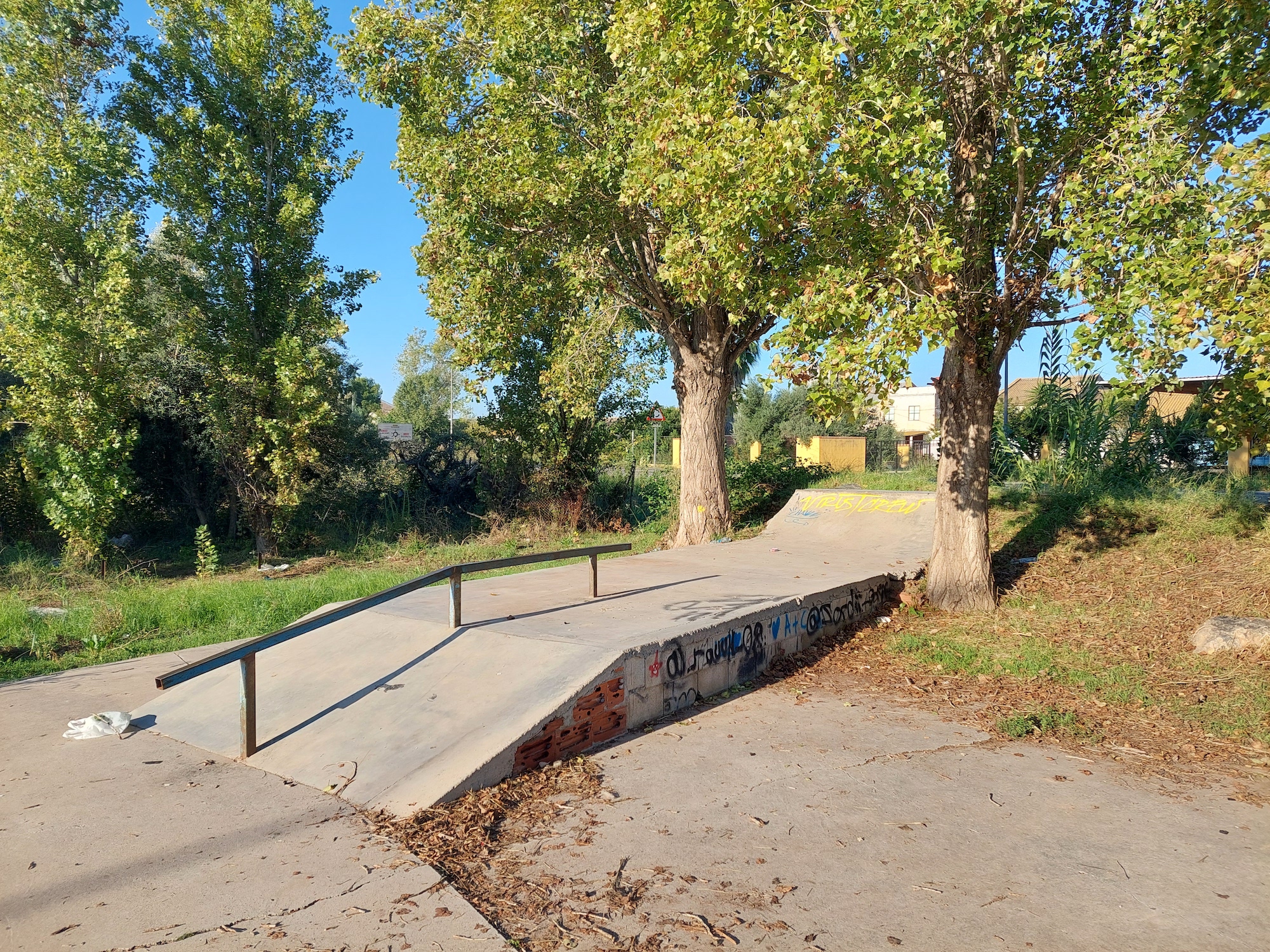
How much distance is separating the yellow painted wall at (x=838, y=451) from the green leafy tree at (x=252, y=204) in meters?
15.6

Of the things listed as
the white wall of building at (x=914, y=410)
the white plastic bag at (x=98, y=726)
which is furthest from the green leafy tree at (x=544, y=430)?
the white wall of building at (x=914, y=410)

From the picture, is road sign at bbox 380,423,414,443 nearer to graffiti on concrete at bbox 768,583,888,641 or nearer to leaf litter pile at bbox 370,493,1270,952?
graffiti on concrete at bbox 768,583,888,641

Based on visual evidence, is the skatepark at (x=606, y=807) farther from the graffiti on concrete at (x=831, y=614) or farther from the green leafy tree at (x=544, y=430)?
the green leafy tree at (x=544, y=430)

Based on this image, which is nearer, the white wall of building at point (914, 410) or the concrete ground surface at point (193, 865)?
the concrete ground surface at point (193, 865)

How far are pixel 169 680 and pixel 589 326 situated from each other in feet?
29.5

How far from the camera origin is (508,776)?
4660mm

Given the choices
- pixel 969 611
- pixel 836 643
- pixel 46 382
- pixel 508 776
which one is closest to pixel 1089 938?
pixel 508 776

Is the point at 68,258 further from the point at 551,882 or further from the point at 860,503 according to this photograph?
the point at 551,882

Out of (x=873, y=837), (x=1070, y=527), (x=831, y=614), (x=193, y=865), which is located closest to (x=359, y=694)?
(x=193, y=865)

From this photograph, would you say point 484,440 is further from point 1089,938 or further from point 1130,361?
point 1089,938

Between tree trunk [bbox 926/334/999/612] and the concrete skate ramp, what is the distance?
0.80m

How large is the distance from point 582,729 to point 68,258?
44.9 ft

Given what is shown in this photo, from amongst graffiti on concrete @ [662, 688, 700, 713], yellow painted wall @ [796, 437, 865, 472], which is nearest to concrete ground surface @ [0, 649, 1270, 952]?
graffiti on concrete @ [662, 688, 700, 713]

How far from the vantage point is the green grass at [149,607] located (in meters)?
8.45
